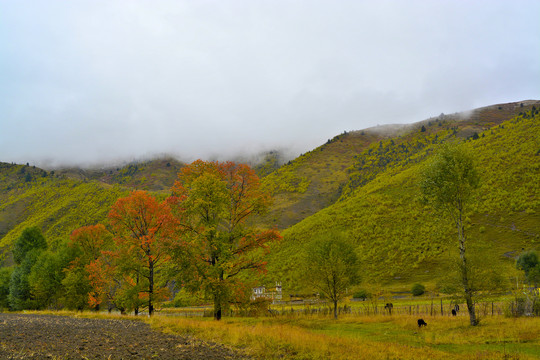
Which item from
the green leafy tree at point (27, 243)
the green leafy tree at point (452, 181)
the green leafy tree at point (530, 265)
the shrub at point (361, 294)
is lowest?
the shrub at point (361, 294)

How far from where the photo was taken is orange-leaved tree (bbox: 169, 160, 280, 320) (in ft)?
96.6

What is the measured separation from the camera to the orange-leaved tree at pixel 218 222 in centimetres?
2945

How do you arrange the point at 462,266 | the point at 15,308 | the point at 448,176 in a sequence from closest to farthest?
the point at 462,266
the point at 448,176
the point at 15,308

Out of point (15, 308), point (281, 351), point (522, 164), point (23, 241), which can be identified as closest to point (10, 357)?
point (281, 351)

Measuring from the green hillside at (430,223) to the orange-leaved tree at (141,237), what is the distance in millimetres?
28338

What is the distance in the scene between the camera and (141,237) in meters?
38.6

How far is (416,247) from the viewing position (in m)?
80.9

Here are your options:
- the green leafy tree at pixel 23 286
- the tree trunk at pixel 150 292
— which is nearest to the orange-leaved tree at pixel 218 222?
the tree trunk at pixel 150 292

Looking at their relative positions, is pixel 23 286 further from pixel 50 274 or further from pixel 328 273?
pixel 328 273

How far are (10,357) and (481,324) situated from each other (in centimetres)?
3093

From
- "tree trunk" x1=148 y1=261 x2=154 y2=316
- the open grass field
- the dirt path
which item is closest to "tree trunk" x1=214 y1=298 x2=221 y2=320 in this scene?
the open grass field

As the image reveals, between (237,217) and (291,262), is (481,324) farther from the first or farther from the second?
(291,262)

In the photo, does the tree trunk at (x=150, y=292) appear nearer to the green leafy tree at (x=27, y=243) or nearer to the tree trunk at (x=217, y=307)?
the tree trunk at (x=217, y=307)

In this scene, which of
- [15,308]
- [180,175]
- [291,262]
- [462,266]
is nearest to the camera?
[462,266]
